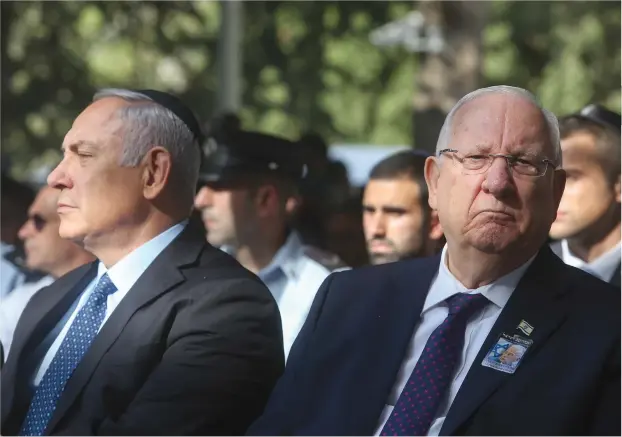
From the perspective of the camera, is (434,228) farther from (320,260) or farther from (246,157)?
(246,157)

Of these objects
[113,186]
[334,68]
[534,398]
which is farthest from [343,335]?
[334,68]

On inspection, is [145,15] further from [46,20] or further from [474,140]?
[474,140]

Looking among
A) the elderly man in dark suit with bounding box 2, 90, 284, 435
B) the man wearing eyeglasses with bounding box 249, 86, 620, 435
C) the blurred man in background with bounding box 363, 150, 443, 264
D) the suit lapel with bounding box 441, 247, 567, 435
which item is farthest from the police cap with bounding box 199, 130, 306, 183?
the suit lapel with bounding box 441, 247, 567, 435

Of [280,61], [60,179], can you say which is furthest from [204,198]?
[280,61]

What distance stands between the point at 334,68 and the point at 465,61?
14.5 ft

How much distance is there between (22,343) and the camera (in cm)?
371

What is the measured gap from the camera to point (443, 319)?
317cm

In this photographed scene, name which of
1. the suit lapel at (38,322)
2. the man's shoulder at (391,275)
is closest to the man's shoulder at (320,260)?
the suit lapel at (38,322)

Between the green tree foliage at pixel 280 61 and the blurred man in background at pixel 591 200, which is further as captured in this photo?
the green tree foliage at pixel 280 61

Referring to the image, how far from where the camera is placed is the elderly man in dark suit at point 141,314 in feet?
11.1

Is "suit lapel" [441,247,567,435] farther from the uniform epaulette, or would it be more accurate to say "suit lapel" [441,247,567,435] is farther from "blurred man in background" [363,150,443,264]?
the uniform epaulette

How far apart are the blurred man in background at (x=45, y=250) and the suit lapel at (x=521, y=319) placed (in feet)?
6.66

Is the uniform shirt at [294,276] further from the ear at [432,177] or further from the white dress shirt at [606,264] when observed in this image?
the ear at [432,177]

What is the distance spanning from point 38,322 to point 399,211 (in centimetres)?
173
